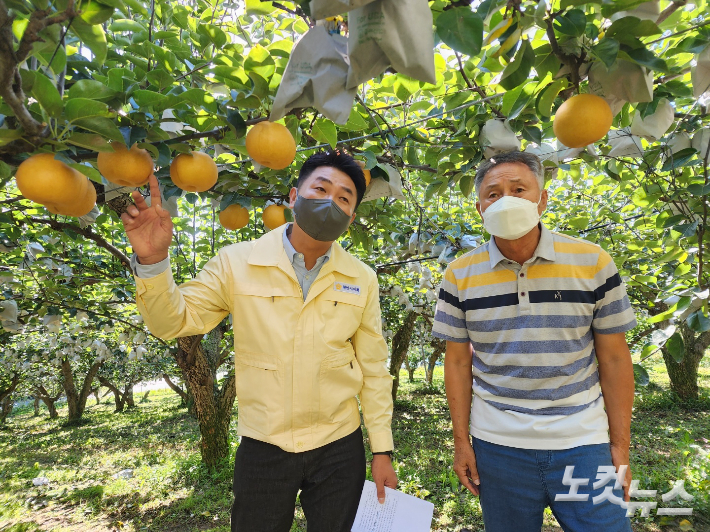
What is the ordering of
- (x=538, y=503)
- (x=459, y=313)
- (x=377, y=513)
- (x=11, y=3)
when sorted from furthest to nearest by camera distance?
(x=459, y=313) < (x=377, y=513) < (x=538, y=503) < (x=11, y=3)

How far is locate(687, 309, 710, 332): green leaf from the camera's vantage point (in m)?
1.81

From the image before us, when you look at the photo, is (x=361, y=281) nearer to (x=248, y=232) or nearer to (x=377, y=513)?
(x=377, y=513)

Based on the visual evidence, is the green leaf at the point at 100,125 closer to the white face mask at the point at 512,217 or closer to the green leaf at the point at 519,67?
the green leaf at the point at 519,67

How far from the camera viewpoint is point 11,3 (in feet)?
2.92

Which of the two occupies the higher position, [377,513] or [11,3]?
[11,3]

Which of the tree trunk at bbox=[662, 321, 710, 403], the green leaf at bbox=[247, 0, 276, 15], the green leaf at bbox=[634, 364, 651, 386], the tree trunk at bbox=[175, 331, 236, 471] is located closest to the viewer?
the green leaf at bbox=[247, 0, 276, 15]

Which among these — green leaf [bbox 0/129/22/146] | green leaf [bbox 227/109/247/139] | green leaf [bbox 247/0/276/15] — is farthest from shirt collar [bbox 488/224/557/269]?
green leaf [bbox 0/129/22/146]

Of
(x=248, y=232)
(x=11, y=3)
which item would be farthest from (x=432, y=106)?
(x=248, y=232)

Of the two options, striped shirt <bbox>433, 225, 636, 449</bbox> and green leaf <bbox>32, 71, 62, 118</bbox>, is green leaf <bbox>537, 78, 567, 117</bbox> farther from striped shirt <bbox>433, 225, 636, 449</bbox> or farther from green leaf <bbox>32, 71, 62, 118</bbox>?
green leaf <bbox>32, 71, 62, 118</bbox>

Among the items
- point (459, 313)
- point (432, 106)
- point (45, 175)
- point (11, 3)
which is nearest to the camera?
point (11, 3)

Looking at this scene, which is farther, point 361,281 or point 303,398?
point 361,281

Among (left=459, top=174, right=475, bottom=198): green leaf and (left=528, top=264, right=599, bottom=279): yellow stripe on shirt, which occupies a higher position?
(left=459, top=174, right=475, bottom=198): green leaf

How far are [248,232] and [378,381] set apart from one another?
102 inches

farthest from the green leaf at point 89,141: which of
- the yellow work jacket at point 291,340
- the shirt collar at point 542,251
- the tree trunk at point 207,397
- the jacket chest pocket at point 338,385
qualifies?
the tree trunk at point 207,397
